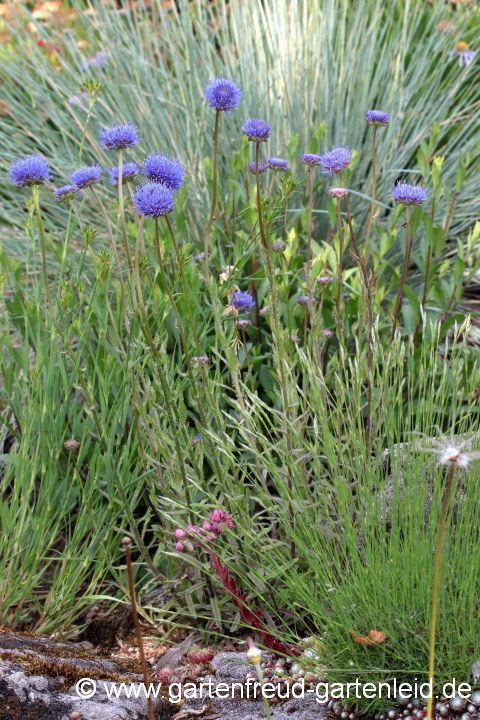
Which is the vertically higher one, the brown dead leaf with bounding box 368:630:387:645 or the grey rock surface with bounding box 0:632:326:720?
the brown dead leaf with bounding box 368:630:387:645

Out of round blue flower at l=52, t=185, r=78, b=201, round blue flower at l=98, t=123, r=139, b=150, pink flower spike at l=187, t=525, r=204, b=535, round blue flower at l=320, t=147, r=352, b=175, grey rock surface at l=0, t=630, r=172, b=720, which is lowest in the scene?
grey rock surface at l=0, t=630, r=172, b=720

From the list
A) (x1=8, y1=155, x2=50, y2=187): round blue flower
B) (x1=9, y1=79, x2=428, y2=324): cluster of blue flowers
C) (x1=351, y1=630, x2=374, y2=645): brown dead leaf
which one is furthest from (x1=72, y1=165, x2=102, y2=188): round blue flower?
(x1=351, y1=630, x2=374, y2=645): brown dead leaf

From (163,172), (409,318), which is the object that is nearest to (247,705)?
(163,172)

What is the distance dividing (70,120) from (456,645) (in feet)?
12.5

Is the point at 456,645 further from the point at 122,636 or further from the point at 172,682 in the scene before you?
the point at 122,636

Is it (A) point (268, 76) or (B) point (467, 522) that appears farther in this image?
(A) point (268, 76)

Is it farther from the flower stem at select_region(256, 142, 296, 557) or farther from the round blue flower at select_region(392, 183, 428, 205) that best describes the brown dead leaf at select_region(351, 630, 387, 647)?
the round blue flower at select_region(392, 183, 428, 205)

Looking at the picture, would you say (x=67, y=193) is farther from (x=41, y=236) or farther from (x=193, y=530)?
(x=193, y=530)

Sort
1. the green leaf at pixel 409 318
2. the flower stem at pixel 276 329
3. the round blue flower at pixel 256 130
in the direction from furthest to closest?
the green leaf at pixel 409 318
the round blue flower at pixel 256 130
the flower stem at pixel 276 329

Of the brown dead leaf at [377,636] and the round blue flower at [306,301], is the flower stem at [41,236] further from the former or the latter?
the brown dead leaf at [377,636]

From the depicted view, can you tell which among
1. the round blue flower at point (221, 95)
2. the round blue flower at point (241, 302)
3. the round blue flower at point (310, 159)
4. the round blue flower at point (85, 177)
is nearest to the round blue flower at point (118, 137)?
the round blue flower at point (85, 177)

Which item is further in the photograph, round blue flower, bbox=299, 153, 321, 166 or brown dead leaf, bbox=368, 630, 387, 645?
round blue flower, bbox=299, 153, 321, 166

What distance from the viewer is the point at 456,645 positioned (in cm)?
169

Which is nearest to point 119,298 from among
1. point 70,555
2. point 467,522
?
point 70,555
